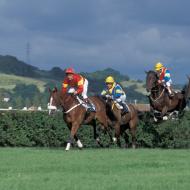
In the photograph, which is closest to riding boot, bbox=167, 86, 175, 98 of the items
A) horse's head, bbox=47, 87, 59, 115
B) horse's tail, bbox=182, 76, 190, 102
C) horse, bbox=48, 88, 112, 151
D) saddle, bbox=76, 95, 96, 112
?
horse's tail, bbox=182, 76, 190, 102

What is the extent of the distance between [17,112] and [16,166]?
41.4ft

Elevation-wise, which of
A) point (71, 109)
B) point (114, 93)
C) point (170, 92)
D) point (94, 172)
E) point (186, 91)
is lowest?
point (94, 172)

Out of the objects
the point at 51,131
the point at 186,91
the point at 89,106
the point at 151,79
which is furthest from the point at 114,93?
the point at 186,91

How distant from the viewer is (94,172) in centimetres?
1462

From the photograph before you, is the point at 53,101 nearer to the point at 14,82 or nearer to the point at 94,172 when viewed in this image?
the point at 94,172

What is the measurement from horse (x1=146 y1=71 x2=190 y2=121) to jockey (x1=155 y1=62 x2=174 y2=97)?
0.54 feet

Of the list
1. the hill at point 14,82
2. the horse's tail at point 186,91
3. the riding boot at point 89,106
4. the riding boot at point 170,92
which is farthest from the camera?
the hill at point 14,82

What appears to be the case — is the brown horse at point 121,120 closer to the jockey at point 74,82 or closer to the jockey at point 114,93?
the jockey at point 114,93

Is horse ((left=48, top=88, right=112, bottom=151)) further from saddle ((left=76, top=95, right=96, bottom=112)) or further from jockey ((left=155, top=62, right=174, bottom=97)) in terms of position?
jockey ((left=155, top=62, right=174, bottom=97))

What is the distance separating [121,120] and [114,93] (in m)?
1.01

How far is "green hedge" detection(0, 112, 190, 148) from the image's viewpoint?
1089 inches

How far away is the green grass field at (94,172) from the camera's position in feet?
40.2

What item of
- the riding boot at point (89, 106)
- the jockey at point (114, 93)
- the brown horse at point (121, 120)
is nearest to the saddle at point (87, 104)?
the riding boot at point (89, 106)

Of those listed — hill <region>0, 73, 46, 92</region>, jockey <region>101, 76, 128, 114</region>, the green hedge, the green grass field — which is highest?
hill <region>0, 73, 46, 92</region>
